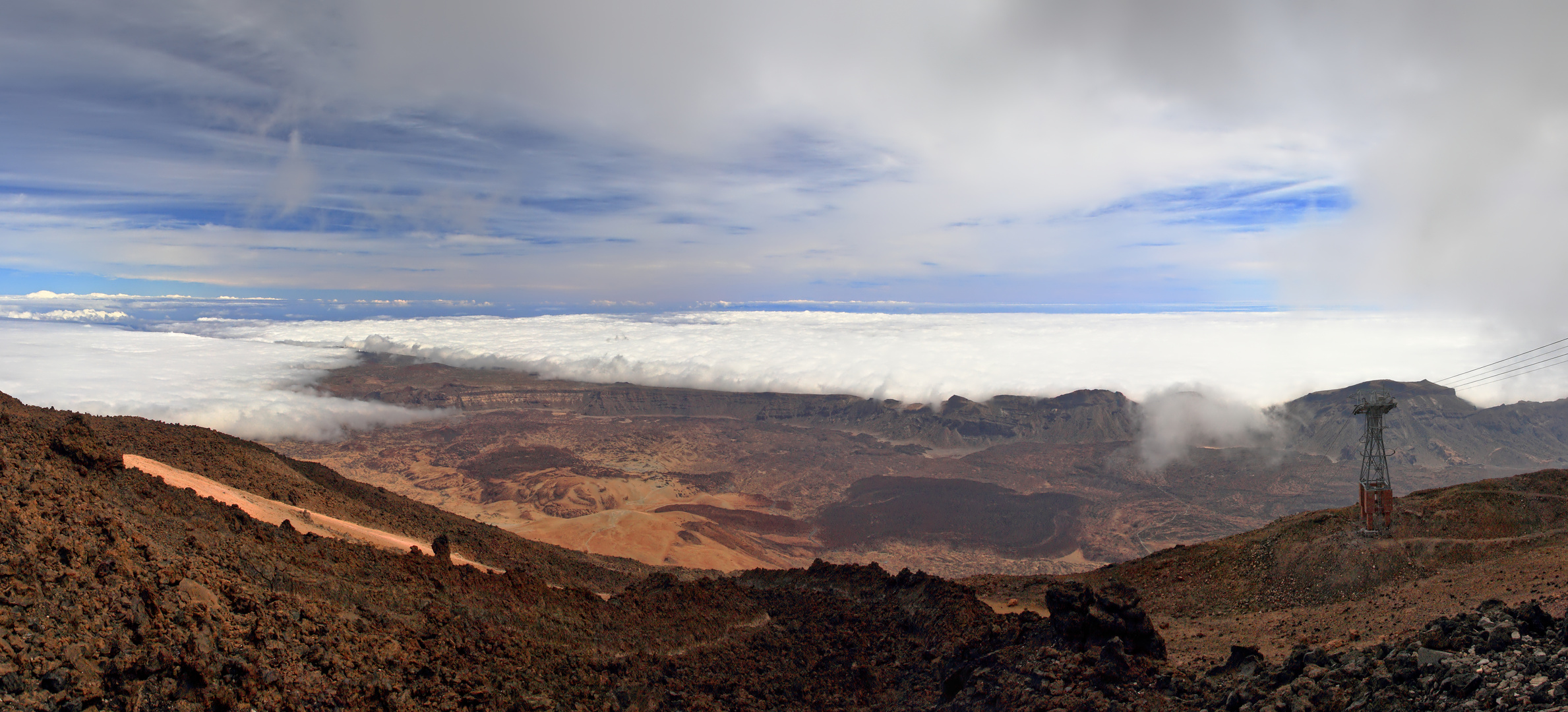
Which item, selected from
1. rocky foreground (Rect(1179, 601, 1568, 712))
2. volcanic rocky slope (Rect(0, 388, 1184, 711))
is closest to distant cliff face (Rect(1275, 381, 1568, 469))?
volcanic rocky slope (Rect(0, 388, 1184, 711))

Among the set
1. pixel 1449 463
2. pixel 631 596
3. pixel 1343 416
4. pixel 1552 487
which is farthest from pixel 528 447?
pixel 1449 463

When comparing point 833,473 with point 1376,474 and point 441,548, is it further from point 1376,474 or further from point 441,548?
point 441,548

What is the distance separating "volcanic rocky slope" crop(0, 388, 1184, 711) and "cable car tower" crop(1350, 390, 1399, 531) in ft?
45.4

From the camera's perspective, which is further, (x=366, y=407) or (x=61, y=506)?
(x=366, y=407)

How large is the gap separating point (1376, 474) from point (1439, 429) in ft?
497

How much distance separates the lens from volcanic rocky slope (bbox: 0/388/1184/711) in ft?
Answer: 32.0

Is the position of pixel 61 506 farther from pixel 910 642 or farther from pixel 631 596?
pixel 910 642

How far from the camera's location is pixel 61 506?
12.1 m

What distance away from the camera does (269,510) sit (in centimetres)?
2491

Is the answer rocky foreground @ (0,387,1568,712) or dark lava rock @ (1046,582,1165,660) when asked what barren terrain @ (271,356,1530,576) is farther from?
dark lava rock @ (1046,582,1165,660)

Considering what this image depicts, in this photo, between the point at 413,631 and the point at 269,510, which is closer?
the point at 413,631

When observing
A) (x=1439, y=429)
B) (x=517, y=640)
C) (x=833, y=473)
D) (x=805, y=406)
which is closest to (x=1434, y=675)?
(x=517, y=640)

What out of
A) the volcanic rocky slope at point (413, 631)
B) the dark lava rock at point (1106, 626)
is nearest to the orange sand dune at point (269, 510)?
the volcanic rocky slope at point (413, 631)

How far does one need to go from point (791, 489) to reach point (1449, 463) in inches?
4944
